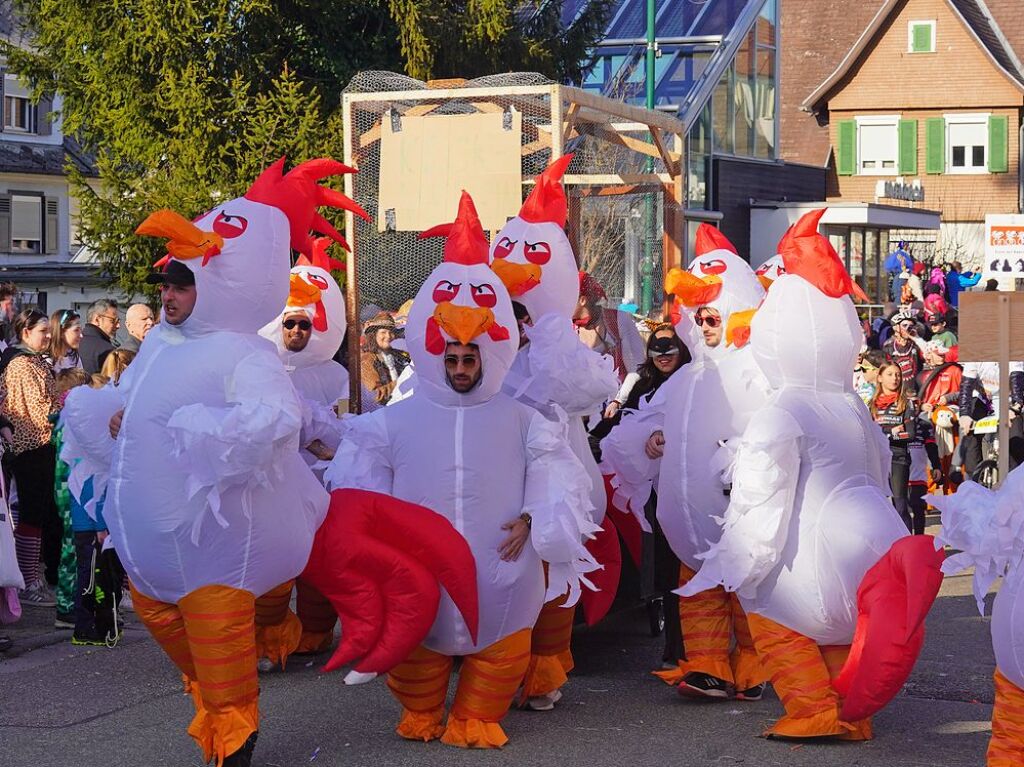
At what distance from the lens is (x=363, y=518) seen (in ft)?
19.4

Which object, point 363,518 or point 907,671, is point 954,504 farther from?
point 363,518

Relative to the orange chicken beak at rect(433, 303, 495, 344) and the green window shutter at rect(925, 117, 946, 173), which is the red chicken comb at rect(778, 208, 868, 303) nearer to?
the orange chicken beak at rect(433, 303, 495, 344)

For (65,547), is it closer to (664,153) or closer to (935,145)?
(664,153)

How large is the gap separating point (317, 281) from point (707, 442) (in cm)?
229

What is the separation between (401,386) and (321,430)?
42 cm

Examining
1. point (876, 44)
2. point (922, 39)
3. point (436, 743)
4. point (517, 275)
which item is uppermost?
point (922, 39)

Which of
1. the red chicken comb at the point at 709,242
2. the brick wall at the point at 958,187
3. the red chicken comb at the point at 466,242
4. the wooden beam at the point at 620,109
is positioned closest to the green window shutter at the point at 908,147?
the brick wall at the point at 958,187

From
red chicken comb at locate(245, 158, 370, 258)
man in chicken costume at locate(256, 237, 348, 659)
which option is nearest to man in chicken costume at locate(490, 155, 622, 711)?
red chicken comb at locate(245, 158, 370, 258)

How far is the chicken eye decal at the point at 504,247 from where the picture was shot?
23.0ft

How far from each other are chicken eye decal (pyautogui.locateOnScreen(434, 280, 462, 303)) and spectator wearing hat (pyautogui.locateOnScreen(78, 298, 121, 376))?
502 cm

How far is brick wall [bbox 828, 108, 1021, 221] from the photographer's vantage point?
125 ft

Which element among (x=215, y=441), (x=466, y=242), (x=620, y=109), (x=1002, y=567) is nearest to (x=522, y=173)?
(x=620, y=109)

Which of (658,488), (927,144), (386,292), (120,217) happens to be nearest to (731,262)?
(658,488)

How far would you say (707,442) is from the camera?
6738 mm
